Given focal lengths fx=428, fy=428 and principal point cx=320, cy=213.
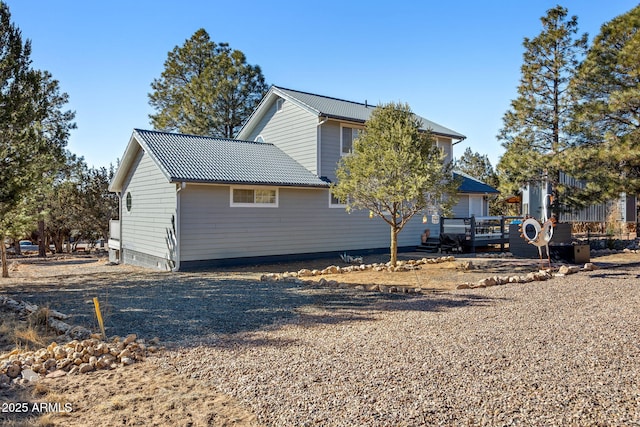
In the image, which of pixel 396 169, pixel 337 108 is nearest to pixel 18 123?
pixel 396 169

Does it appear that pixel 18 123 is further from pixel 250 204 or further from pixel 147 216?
pixel 250 204

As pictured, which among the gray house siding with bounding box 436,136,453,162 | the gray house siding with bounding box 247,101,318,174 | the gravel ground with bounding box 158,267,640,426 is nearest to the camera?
the gravel ground with bounding box 158,267,640,426

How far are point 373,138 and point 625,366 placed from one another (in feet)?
26.2

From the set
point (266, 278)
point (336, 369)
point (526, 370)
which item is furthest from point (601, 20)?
point (336, 369)

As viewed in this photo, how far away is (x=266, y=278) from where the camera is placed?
10.6 meters

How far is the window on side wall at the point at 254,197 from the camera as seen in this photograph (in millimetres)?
13586

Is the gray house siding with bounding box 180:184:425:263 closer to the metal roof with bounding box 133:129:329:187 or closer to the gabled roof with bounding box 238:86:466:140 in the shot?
the metal roof with bounding box 133:129:329:187

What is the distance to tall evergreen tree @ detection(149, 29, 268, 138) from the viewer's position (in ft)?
92.2

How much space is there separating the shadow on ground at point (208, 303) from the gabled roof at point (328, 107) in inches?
306

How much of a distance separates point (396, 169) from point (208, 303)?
573cm

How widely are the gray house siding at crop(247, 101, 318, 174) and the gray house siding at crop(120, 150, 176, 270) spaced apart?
5.27m

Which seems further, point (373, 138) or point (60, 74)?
point (60, 74)

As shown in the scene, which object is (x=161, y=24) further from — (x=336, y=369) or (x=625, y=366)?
(x=625, y=366)

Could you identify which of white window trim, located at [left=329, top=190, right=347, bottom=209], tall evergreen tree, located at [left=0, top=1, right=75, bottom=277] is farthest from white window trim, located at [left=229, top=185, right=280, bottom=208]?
tall evergreen tree, located at [left=0, top=1, right=75, bottom=277]
